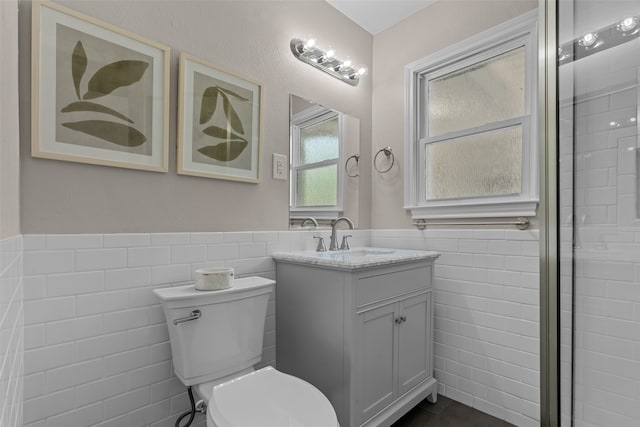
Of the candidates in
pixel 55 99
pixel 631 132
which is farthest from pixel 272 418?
pixel 631 132

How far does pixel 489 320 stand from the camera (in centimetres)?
184

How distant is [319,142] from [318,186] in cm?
29

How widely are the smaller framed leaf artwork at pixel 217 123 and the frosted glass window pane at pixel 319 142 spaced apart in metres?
0.34

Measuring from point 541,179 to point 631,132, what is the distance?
326mm

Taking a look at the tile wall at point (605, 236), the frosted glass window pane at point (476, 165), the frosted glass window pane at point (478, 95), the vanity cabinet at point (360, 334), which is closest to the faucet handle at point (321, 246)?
the vanity cabinet at point (360, 334)

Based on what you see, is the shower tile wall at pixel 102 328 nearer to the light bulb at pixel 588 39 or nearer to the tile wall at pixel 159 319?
the tile wall at pixel 159 319

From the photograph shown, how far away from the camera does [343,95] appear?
2242 mm

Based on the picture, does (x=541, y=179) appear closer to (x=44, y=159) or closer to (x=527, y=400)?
(x=527, y=400)

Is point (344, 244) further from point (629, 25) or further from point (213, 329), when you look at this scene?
point (629, 25)

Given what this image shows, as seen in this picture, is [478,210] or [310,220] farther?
[310,220]

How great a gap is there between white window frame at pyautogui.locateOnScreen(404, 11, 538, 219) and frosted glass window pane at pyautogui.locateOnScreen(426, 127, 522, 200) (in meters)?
0.03

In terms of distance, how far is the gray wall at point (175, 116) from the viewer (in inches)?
44.8

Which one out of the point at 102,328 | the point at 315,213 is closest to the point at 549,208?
the point at 315,213

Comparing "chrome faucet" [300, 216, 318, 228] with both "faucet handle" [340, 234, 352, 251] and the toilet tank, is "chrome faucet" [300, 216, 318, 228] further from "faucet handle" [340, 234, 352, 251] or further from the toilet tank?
the toilet tank
